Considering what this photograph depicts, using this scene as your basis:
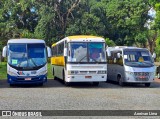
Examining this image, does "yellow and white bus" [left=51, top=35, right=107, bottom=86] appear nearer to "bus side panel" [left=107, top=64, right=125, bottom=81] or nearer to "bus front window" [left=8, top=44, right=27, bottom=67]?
"bus side panel" [left=107, top=64, right=125, bottom=81]

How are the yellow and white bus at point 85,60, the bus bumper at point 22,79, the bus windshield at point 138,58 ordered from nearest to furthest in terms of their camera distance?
the yellow and white bus at point 85,60, the bus bumper at point 22,79, the bus windshield at point 138,58

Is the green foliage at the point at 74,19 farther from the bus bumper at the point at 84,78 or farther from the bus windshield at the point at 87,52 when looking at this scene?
the bus bumper at the point at 84,78

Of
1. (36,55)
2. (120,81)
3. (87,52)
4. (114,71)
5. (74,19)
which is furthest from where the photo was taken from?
(74,19)

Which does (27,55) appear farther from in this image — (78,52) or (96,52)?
(96,52)

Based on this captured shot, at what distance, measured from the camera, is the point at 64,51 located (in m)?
21.1

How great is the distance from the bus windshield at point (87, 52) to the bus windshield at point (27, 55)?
1.84 metres

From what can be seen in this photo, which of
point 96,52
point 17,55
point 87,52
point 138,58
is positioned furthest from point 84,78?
point 17,55

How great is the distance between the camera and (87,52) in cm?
2091

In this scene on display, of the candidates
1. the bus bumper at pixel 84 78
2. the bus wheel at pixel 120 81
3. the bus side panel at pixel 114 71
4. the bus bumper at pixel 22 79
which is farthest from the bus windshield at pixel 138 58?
the bus bumper at pixel 22 79

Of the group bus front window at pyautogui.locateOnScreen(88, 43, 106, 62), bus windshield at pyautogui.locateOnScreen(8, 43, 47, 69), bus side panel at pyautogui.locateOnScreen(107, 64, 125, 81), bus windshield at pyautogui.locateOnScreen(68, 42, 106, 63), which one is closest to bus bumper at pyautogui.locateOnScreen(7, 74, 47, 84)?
bus windshield at pyautogui.locateOnScreen(8, 43, 47, 69)

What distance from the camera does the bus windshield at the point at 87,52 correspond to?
20.8m

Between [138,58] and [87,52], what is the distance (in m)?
3.59

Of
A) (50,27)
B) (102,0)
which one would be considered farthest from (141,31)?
(50,27)

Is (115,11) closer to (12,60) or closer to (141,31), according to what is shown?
(141,31)
